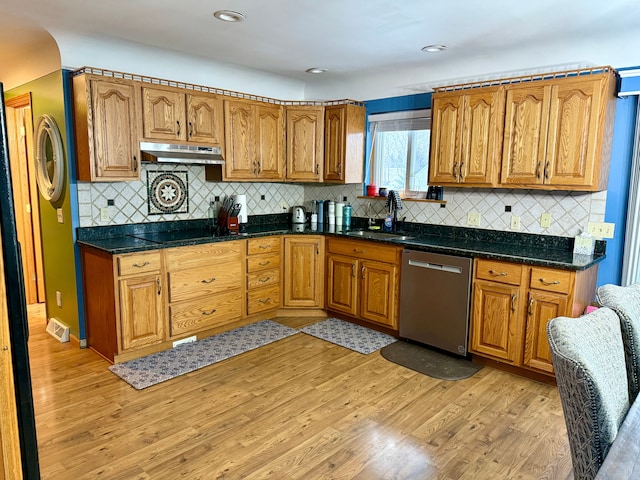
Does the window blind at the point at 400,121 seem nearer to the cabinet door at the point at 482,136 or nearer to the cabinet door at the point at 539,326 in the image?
the cabinet door at the point at 482,136

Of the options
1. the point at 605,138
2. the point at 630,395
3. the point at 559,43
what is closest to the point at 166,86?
the point at 559,43

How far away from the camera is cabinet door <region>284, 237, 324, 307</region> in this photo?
14.1ft

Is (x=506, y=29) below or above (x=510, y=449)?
above

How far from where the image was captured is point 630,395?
155cm

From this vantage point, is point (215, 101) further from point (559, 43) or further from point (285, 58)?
point (559, 43)

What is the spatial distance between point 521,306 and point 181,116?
9.94 feet

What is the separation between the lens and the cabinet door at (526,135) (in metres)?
3.10

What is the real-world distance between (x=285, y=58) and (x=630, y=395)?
344 centimetres

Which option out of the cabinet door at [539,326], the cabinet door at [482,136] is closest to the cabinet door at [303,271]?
the cabinet door at [482,136]

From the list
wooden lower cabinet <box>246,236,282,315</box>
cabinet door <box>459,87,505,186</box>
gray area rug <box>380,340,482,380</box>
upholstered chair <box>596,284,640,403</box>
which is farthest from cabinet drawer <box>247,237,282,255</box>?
upholstered chair <box>596,284,640,403</box>

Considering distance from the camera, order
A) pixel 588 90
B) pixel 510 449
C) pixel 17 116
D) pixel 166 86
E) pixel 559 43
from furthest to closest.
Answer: pixel 17 116, pixel 166 86, pixel 559 43, pixel 588 90, pixel 510 449

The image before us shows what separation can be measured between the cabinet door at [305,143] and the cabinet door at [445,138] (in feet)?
4.10

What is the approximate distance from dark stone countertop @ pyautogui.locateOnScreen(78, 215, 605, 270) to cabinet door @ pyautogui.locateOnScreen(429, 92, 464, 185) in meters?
0.56

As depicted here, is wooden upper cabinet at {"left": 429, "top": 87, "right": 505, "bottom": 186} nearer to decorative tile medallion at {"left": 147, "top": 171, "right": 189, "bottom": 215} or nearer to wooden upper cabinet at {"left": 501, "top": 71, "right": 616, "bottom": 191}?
wooden upper cabinet at {"left": 501, "top": 71, "right": 616, "bottom": 191}
